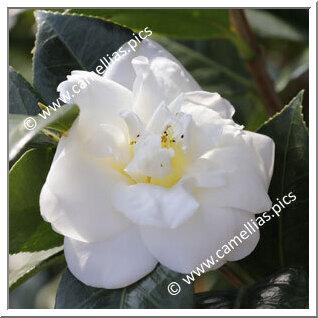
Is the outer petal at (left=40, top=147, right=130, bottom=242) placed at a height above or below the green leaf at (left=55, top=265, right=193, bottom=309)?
above

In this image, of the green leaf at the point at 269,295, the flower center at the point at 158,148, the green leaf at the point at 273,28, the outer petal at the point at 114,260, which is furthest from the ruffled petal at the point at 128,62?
the green leaf at the point at 273,28

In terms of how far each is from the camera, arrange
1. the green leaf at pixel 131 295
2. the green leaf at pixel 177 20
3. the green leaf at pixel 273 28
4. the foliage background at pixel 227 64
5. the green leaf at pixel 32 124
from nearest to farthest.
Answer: the green leaf at pixel 32 124 → the green leaf at pixel 131 295 → the green leaf at pixel 177 20 → the foliage background at pixel 227 64 → the green leaf at pixel 273 28

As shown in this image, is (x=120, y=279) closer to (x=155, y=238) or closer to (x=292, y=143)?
(x=155, y=238)

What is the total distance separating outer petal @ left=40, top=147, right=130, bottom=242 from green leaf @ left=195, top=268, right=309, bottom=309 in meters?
0.20

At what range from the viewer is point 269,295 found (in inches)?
32.4

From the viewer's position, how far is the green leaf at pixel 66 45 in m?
0.92

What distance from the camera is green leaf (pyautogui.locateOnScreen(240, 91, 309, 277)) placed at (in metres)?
0.86

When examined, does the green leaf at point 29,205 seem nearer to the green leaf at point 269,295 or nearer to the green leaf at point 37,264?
the green leaf at point 37,264

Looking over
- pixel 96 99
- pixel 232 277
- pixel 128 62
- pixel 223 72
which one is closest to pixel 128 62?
pixel 128 62

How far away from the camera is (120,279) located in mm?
727

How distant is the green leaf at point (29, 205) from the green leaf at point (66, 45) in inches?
Result: 5.4

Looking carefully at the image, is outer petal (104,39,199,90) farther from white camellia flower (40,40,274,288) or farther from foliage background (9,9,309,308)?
foliage background (9,9,309,308)

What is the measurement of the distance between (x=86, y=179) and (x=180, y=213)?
0.12 m

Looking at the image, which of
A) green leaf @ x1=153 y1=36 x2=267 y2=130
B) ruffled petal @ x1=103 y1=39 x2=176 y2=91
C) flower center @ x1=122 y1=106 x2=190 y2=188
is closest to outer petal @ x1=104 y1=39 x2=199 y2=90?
ruffled petal @ x1=103 y1=39 x2=176 y2=91
